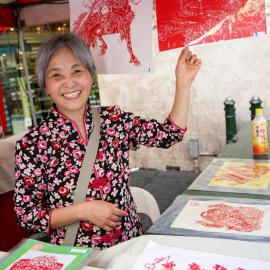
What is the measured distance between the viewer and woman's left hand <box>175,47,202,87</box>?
1.71m

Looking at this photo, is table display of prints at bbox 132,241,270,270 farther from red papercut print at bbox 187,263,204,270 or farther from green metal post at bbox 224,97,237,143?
green metal post at bbox 224,97,237,143

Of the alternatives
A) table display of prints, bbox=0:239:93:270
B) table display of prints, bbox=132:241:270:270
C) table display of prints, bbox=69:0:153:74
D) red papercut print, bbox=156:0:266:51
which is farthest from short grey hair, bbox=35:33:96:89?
table display of prints, bbox=132:241:270:270

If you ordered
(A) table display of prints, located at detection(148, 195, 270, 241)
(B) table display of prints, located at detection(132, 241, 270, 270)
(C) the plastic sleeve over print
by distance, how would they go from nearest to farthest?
(B) table display of prints, located at detection(132, 241, 270, 270) → (A) table display of prints, located at detection(148, 195, 270, 241) → (C) the plastic sleeve over print

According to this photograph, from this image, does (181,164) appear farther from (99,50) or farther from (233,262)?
(233,262)

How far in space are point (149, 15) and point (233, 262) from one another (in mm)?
1255

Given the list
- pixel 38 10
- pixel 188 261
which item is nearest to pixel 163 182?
pixel 38 10

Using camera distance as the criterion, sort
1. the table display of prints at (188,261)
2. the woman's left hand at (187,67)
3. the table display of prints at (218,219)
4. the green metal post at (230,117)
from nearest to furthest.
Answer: the table display of prints at (188,261)
the table display of prints at (218,219)
the woman's left hand at (187,67)
the green metal post at (230,117)

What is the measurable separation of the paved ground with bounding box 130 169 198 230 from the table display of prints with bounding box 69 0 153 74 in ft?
8.74

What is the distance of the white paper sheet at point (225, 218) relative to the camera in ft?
4.47

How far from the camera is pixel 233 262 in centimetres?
110

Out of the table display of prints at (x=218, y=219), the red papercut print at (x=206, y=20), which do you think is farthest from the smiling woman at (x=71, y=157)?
the table display of prints at (x=218, y=219)

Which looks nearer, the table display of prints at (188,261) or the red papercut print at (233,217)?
the table display of prints at (188,261)

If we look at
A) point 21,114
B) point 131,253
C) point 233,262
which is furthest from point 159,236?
point 21,114

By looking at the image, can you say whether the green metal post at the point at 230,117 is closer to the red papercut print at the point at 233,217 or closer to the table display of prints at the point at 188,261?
the red papercut print at the point at 233,217
